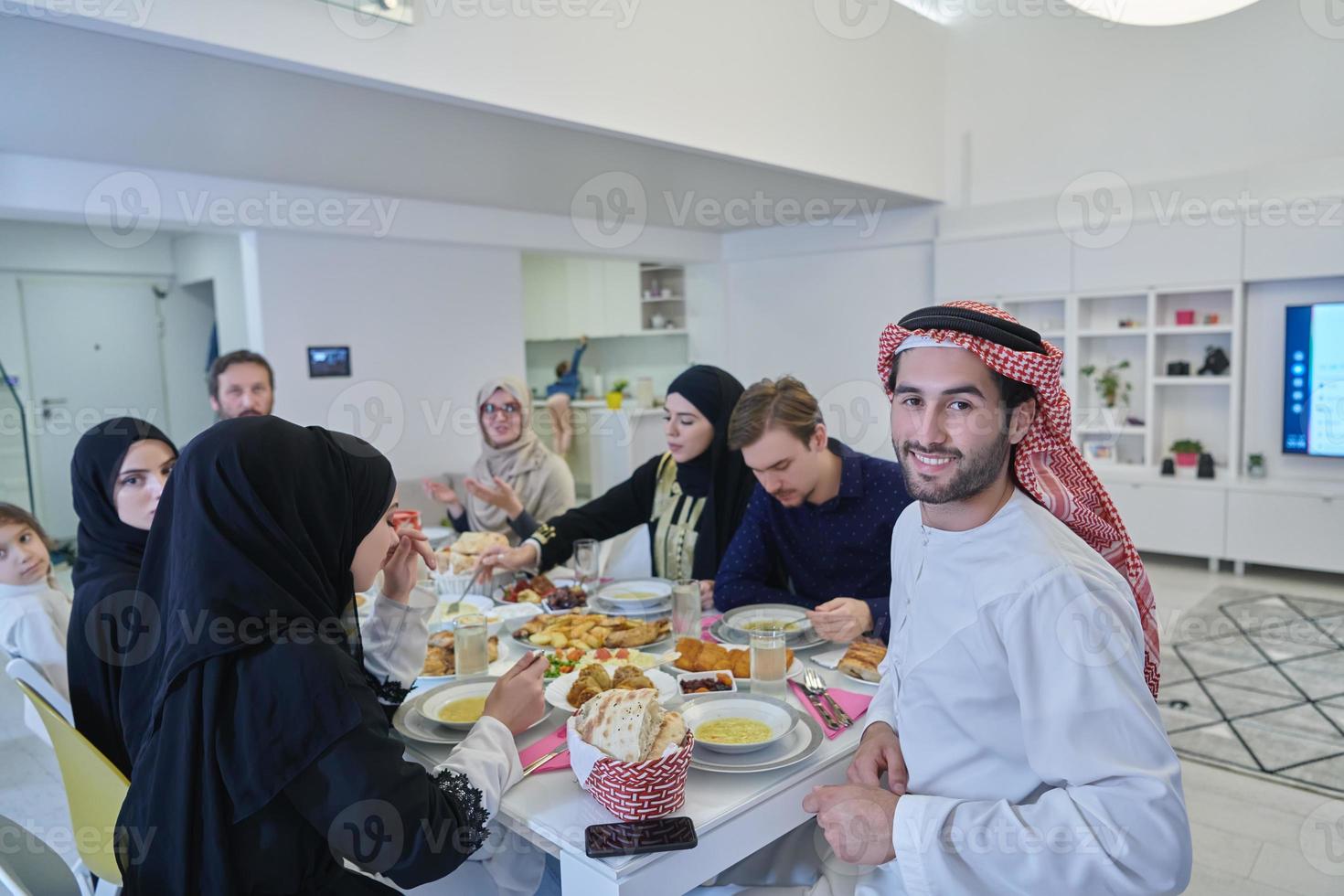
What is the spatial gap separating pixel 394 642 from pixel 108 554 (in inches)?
30.5

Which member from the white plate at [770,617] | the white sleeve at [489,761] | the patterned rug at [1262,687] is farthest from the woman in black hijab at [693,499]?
the patterned rug at [1262,687]

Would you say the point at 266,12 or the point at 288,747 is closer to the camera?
the point at 288,747

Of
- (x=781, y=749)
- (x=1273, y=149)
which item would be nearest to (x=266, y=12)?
(x=781, y=749)

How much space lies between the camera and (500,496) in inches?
124

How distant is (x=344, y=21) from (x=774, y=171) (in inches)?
106

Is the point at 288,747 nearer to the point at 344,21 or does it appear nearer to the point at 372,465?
the point at 372,465

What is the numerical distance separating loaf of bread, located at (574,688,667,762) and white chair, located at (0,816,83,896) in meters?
0.85

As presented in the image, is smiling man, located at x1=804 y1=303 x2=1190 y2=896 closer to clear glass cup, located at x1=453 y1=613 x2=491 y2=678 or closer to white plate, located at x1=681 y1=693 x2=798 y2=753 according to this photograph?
white plate, located at x1=681 y1=693 x2=798 y2=753

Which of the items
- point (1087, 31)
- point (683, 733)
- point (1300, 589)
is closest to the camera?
point (683, 733)

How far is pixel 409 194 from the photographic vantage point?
5.21 metres

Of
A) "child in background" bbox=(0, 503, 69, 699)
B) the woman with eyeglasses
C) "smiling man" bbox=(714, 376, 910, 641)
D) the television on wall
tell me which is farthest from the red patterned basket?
the television on wall

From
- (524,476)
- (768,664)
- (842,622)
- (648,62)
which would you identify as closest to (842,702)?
(768,664)

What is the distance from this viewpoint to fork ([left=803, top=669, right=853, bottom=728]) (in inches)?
61.4

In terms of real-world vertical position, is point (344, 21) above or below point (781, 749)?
above
